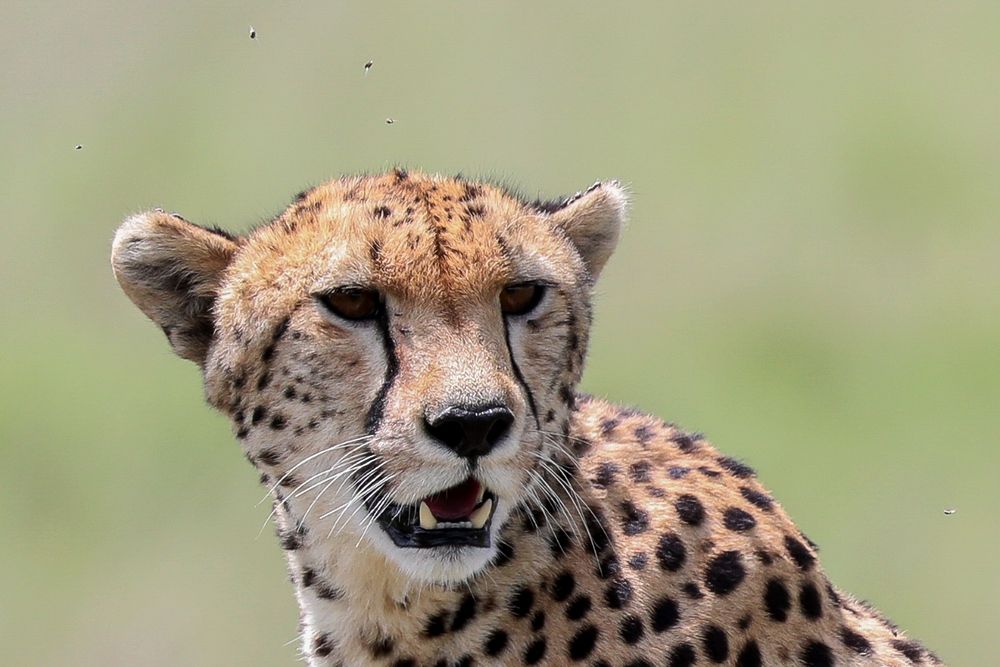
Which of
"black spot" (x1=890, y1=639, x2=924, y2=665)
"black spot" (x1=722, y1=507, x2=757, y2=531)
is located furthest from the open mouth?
"black spot" (x1=890, y1=639, x2=924, y2=665)

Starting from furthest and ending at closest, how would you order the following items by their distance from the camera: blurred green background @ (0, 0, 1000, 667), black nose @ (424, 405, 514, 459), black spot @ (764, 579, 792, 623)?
1. blurred green background @ (0, 0, 1000, 667)
2. black spot @ (764, 579, 792, 623)
3. black nose @ (424, 405, 514, 459)

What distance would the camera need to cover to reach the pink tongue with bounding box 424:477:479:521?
3635 millimetres

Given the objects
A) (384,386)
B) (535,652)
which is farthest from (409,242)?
(535,652)

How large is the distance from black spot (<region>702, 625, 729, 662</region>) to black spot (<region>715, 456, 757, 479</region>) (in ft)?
1.38

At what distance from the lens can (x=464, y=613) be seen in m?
3.78

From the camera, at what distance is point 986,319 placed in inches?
486

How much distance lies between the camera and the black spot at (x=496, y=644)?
12.3 ft

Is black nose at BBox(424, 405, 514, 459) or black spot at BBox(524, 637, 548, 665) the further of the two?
black spot at BBox(524, 637, 548, 665)

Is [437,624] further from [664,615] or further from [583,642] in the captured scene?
[664,615]

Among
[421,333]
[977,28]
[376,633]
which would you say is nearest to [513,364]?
[421,333]

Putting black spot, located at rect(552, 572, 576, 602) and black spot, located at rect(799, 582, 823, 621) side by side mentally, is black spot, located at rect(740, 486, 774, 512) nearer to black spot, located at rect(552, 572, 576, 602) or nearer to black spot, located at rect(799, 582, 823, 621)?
black spot, located at rect(799, 582, 823, 621)

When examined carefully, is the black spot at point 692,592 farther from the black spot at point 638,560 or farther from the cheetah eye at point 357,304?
the cheetah eye at point 357,304

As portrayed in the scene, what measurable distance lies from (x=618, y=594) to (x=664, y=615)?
9 cm

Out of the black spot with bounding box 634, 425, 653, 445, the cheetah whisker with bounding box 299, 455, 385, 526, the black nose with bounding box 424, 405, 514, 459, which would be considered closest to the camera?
the black nose with bounding box 424, 405, 514, 459
